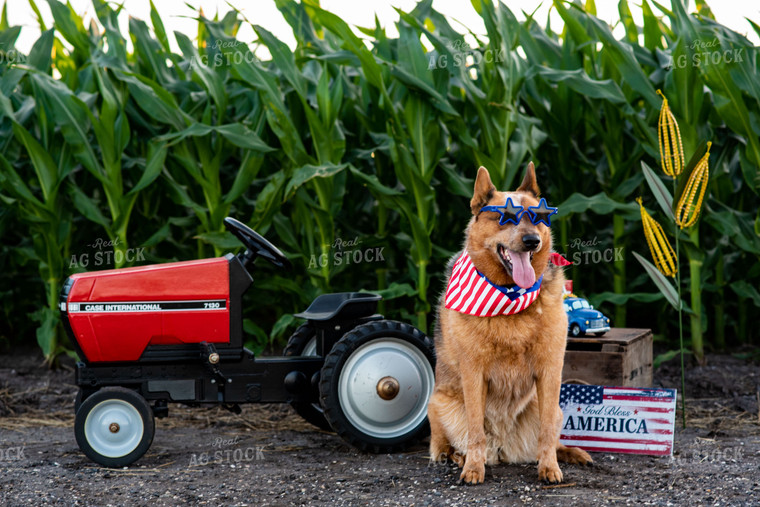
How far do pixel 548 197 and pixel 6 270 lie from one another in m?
5.04

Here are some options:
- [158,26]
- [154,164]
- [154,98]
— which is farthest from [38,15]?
[154,164]

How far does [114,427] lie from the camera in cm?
359

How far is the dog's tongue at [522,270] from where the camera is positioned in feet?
Answer: 10.1

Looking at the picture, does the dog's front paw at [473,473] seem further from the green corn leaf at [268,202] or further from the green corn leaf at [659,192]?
the green corn leaf at [268,202]

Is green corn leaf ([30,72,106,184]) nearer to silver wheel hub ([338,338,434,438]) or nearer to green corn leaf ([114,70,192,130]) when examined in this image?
green corn leaf ([114,70,192,130])

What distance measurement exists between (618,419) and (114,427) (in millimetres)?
2555

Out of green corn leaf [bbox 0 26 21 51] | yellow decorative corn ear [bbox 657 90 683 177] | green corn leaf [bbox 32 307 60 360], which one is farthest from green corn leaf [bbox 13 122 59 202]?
yellow decorative corn ear [bbox 657 90 683 177]

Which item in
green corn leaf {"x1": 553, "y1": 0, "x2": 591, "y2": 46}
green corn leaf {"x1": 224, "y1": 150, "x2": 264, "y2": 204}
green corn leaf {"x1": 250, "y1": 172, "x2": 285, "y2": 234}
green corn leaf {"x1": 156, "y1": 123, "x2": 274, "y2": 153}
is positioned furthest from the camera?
green corn leaf {"x1": 224, "y1": 150, "x2": 264, "y2": 204}

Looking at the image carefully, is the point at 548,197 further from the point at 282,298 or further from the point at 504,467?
the point at 504,467

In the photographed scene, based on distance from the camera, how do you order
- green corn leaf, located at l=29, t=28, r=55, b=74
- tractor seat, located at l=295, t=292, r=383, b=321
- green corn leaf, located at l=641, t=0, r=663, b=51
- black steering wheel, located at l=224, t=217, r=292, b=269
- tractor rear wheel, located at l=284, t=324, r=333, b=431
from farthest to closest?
green corn leaf, located at l=29, t=28, r=55, b=74, green corn leaf, located at l=641, t=0, r=663, b=51, tractor rear wheel, located at l=284, t=324, r=333, b=431, tractor seat, located at l=295, t=292, r=383, b=321, black steering wheel, located at l=224, t=217, r=292, b=269

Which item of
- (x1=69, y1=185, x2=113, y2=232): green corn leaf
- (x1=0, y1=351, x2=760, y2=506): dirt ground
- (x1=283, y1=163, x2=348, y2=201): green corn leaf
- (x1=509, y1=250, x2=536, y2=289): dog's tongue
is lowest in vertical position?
(x1=0, y1=351, x2=760, y2=506): dirt ground

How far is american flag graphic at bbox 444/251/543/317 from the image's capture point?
3.20m

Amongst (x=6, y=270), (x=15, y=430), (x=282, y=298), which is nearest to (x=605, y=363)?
(x=282, y=298)

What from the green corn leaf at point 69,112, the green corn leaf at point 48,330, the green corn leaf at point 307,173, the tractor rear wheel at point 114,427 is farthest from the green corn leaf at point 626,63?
the green corn leaf at point 48,330
